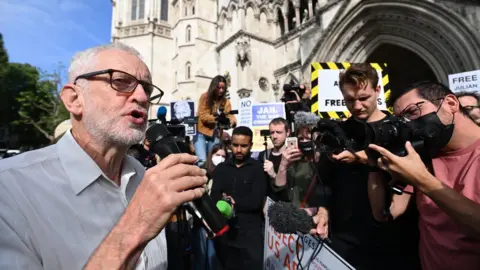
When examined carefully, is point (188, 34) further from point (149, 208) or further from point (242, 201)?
point (149, 208)

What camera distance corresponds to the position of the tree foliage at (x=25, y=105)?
2623cm

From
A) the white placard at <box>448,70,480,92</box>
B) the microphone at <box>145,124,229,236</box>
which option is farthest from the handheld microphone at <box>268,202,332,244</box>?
the white placard at <box>448,70,480,92</box>

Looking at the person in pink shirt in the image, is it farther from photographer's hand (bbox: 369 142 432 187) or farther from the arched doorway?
the arched doorway

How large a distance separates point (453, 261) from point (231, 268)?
2.16 metres

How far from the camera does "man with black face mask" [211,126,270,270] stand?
2998 mm

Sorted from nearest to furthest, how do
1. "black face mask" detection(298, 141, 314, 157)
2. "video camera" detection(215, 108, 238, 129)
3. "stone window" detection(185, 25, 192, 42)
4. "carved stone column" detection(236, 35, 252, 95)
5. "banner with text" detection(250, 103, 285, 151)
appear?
"black face mask" detection(298, 141, 314, 157) < "video camera" detection(215, 108, 238, 129) < "banner with text" detection(250, 103, 285, 151) < "carved stone column" detection(236, 35, 252, 95) < "stone window" detection(185, 25, 192, 42)

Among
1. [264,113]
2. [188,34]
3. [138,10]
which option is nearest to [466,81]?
[264,113]

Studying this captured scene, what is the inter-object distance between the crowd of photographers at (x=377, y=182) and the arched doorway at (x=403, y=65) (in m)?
10.4

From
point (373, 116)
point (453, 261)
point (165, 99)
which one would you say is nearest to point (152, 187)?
point (453, 261)

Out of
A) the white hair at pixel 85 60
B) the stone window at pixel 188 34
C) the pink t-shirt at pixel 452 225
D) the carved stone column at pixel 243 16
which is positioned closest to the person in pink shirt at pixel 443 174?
the pink t-shirt at pixel 452 225

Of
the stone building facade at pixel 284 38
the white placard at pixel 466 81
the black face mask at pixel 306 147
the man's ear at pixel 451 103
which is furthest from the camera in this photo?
the stone building facade at pixel 284 38

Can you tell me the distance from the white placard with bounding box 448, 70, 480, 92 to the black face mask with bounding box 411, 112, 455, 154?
571 centimetres

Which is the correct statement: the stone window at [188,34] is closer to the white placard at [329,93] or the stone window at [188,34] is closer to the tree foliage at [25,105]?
the tree foliage at [25,105]

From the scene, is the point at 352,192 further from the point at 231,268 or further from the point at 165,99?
the point at 165,99
